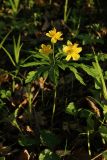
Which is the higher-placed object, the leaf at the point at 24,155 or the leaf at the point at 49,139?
the leaf at the point at 49,139

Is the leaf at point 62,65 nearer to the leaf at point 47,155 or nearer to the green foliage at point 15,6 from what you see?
the leaf at point 47,155

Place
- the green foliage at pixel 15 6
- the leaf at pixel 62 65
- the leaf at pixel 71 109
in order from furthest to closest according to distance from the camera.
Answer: the green foliage at pixel 15 6
the leaf at pixel 71 109
the leaf at pixel 62 65

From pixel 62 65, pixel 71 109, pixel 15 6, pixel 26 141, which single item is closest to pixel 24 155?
pixel 26 141

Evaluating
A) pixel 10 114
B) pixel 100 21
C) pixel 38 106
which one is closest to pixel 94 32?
pixel 100 21

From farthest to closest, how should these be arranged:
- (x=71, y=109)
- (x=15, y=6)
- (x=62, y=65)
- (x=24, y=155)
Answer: (x=15, y=6), (x=71, y=109), (x=24, y=155), (x=62, y=65)

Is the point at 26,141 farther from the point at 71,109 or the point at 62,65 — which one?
the point at 62,65

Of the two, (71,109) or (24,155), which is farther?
(71,109)

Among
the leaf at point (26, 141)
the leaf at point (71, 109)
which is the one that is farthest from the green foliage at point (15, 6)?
the leaf at point (26, 141)

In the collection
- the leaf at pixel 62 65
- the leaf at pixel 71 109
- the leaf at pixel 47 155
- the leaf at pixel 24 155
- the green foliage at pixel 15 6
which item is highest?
the green foliage at pixel 15 6
